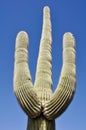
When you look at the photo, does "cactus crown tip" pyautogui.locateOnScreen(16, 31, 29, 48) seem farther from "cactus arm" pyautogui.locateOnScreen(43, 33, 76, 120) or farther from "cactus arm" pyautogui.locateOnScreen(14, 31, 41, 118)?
"cactus arm" pyautogui.locateOnScreen(43, 33, 76, 120)

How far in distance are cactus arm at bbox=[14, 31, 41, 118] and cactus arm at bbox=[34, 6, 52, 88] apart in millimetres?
612

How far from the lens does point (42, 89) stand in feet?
25.7

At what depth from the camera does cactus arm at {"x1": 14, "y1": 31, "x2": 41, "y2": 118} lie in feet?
23.8

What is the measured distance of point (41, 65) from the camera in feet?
26.9

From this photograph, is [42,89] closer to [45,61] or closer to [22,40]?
[45,61]

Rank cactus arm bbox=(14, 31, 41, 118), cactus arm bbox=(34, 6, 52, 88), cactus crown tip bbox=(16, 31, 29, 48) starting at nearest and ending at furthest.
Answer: cactus arm bbox=(14, 31, 41, 118) → cactus crown tip bbox=(16, 31, 29, 48) → cactus arm bbox=(34, 6, 52, 88)

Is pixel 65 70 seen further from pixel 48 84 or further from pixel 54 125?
pixel 54 125

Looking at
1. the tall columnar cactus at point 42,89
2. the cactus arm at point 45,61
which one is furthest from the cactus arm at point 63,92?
the cactus arm at point 45,61

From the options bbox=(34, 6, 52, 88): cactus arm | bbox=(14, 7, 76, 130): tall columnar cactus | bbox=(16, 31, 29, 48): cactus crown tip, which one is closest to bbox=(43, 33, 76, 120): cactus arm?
bbox=(14, 7, 76, 130): tall columnar cactus

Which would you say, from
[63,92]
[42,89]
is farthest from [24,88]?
[63,92]

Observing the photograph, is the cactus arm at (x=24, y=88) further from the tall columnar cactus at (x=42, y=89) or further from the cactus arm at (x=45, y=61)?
the cactus arm at (x=45, y=61)

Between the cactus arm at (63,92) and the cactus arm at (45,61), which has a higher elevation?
the cactus arm at (45,61)

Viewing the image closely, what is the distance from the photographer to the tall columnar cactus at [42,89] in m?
7.33

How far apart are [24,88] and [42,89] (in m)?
0.69
